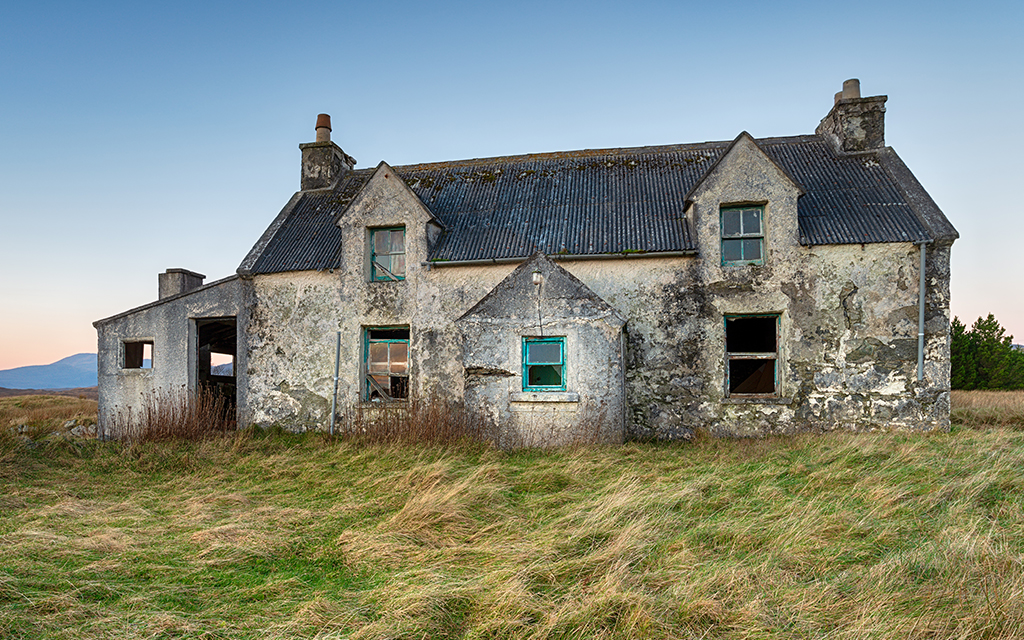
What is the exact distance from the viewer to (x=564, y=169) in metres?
14.5

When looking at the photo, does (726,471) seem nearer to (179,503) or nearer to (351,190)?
(179,503)

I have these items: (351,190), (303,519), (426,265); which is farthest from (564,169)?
(303,519)

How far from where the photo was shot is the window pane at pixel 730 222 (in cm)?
1151

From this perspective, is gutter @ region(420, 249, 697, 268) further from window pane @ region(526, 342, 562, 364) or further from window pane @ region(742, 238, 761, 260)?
window pane @ region(526, 342, 562, 364)

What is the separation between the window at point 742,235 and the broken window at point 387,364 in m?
7.34

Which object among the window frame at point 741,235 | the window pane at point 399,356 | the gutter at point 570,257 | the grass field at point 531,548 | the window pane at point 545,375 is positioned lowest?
the grass field at point 531,548

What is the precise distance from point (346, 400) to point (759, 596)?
10.3 meters

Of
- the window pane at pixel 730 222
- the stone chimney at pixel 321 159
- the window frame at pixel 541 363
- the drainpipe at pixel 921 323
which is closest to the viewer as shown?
the window frame at pixel 541 363

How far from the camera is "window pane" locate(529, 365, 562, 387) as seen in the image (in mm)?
10250

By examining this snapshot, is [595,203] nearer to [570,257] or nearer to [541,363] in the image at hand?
[570,257]

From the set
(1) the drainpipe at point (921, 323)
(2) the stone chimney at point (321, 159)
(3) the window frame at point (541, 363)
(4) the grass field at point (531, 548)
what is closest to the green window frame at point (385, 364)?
(3) the window frame at point (541, 363)

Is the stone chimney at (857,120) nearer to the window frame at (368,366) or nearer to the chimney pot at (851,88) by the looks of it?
the chimney pot at (851,88)

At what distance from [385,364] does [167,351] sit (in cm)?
537

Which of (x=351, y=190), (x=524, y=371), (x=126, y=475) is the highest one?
(x=351, y=190)
